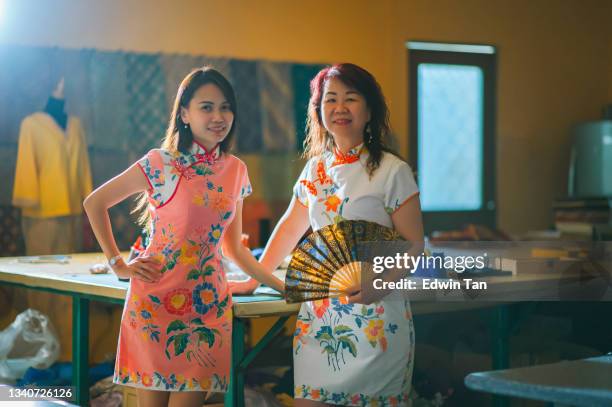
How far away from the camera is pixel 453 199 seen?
21.2ft

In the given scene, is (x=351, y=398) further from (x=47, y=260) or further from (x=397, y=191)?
(x=47, y=260)

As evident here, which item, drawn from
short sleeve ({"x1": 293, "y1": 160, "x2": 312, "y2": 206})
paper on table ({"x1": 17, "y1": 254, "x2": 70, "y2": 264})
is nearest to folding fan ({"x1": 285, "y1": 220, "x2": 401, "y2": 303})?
short sleeve ({"x1": 293, "y1": 160, "x2": 312, "y2": 206})

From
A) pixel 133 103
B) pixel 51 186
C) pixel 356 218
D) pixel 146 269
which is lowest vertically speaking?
pixel 146 269

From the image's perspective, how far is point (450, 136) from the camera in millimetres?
6434

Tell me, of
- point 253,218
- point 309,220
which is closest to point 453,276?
point 309,220

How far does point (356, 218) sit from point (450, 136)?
13.6 ft

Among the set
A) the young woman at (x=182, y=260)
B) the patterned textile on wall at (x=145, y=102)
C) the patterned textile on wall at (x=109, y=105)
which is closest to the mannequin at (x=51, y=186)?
the patterned textile on wall at (x=109, y=105)

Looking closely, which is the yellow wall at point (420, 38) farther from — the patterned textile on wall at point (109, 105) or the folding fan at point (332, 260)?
the folding fan at point (332, 260)

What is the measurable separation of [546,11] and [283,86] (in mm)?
2446

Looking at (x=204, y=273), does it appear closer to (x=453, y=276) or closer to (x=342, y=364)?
(x=342, y=364)

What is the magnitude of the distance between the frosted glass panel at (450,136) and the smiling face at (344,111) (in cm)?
384

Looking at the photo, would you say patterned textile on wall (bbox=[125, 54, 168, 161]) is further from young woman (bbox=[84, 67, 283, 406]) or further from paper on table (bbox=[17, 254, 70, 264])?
young woman (bbox=[84, 67, 283, 406])

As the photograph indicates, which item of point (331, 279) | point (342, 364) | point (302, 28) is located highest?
point (302, 28)

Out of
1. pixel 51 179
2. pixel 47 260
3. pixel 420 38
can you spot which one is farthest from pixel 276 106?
pixel 47 260
